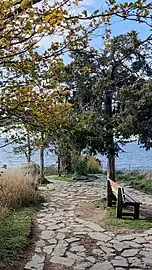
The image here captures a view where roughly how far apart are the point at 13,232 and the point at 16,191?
2061 millimetres

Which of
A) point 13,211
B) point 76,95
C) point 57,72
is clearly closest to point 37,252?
point 13,211

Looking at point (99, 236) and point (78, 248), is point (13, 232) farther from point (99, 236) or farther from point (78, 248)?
point (99, 236)

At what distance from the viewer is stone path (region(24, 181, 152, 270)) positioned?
3863 millimetres

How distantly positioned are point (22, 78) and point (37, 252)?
7.88ft

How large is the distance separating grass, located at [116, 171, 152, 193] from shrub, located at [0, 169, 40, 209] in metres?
3.44

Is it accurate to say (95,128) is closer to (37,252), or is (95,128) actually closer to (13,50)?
(37,252)

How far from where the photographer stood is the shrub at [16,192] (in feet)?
21.0

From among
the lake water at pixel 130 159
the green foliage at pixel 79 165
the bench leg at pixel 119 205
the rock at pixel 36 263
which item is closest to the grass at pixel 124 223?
the bench leg at pixel 119 205

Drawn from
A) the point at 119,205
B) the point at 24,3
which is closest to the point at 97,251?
the point at 119,205

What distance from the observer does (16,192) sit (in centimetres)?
679

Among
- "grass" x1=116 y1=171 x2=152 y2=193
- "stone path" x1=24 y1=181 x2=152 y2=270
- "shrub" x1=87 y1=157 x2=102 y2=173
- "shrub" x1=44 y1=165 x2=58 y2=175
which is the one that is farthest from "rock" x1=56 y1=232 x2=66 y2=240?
"shrub" x1=44 y1=165 x2=58 y2=175

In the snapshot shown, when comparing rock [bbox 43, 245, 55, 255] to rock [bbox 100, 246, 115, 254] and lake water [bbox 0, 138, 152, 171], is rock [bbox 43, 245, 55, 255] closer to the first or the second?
rock [bbox 100, 246, 115, 254]

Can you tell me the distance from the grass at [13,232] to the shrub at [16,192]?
0.36 metres

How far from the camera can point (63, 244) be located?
4598 millimetres
